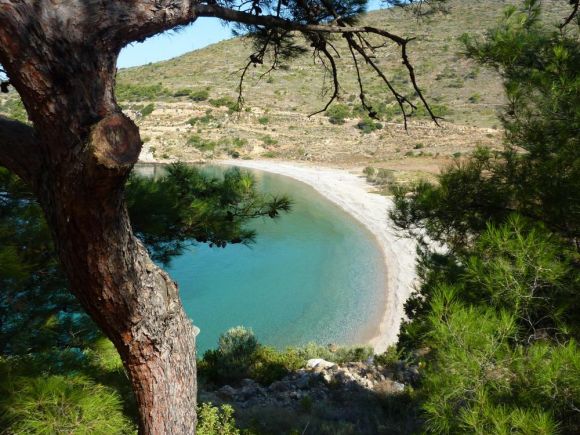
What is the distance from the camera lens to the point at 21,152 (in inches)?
61.6

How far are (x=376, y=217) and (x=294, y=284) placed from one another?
6.58m

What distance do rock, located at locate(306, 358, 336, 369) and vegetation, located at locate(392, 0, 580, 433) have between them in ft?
13.0

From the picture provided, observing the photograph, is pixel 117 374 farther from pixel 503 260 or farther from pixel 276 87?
pixel 276 87

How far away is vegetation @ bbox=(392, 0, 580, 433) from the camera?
1.79m

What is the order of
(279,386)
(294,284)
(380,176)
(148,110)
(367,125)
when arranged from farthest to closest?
(367,125) → (148,110) → (380,176) → (294,284) → (279,386)

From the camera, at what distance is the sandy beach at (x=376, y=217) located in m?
10.7

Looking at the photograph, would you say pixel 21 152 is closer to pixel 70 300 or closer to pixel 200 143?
pixel 70 300

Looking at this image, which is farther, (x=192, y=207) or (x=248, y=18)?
(x=192, y=207)

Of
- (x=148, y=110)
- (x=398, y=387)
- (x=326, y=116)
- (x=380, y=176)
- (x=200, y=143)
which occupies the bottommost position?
(x=380, y=176)

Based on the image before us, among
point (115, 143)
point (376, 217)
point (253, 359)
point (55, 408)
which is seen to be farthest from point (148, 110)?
point (115, 143)

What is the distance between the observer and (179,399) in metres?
1.99

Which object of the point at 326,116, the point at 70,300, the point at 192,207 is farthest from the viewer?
the point at 326,116

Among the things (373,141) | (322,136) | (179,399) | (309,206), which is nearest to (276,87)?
(322,136)

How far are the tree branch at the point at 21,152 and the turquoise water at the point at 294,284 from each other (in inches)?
311
